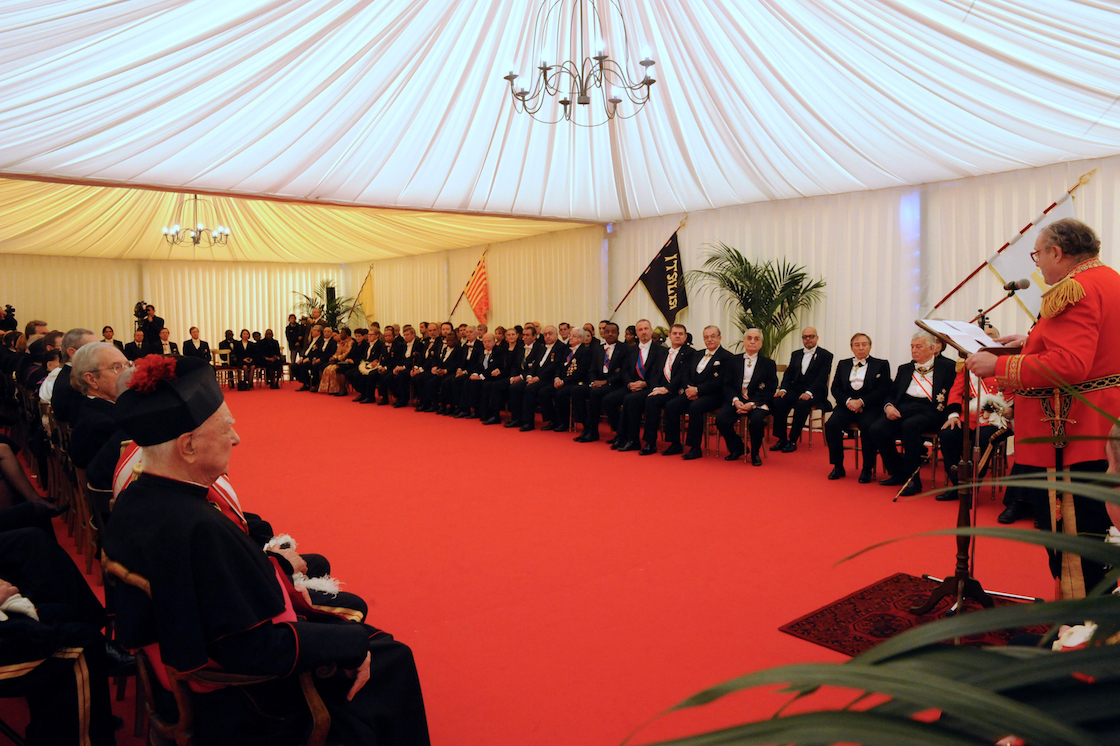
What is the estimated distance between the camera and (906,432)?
584 cm

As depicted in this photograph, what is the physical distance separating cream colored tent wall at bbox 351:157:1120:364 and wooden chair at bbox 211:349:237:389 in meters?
7.42

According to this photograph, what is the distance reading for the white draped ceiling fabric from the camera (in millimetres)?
5254

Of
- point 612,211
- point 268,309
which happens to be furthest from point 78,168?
point 268,309

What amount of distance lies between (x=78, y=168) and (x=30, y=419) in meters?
2.74

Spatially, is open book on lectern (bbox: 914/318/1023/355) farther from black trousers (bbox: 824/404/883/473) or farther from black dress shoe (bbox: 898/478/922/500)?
black trousers (bbox: 824/404/883/473)

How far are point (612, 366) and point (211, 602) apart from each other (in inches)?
280

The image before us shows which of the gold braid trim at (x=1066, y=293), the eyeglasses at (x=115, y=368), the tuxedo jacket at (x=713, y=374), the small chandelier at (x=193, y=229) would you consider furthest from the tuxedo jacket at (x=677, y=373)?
the small chandelier at (x=193, y=229)

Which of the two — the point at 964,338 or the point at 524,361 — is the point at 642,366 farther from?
the point at 964,338

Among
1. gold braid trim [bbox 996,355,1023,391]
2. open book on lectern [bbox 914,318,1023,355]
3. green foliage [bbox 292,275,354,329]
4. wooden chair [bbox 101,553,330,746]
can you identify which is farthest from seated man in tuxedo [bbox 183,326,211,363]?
gold braid trim [bbox 996,355,1023,391]

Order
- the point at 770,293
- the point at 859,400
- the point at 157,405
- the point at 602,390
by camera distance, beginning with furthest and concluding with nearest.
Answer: the point at 770,293
the point at 602,390
the point at 859,400
the point at 157,405

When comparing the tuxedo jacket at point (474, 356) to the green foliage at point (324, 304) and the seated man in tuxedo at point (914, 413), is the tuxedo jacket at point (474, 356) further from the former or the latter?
the green foliage at point (324, 304)

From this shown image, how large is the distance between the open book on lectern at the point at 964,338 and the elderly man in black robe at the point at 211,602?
8.05 feet

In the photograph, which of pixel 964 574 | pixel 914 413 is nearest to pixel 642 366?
pixel 914 413

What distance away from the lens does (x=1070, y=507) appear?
2.79 metres
